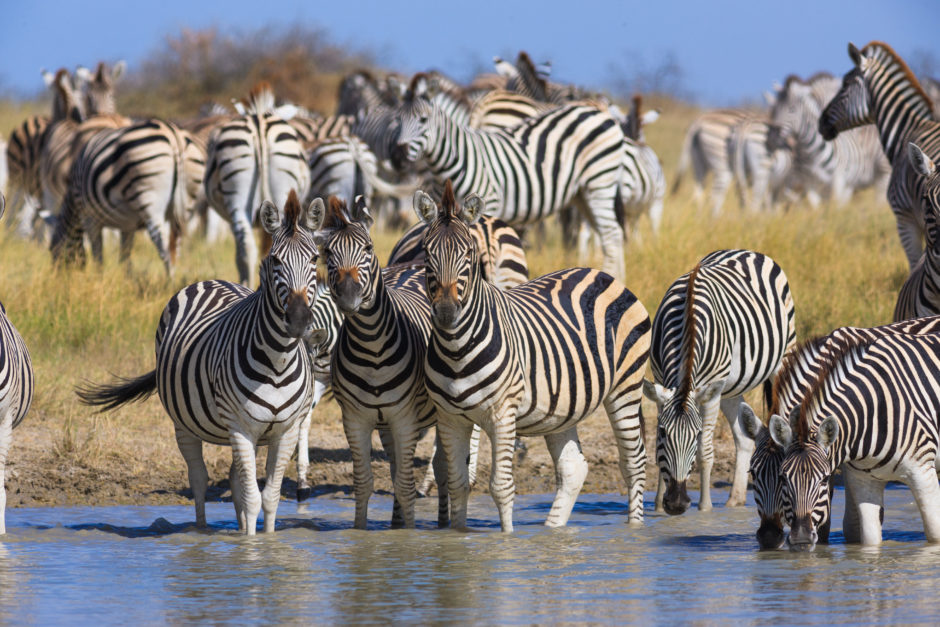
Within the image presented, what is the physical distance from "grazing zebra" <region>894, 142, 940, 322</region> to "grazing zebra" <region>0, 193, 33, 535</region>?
5309 millimetres

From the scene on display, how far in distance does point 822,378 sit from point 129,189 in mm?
7945

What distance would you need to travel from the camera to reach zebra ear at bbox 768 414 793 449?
602 centimetres

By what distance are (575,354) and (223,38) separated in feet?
113

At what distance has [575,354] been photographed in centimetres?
725

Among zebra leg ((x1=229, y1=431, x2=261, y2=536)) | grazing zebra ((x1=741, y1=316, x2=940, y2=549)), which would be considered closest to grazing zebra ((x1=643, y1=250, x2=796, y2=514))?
grazing zebra ((x1=741, y1=316, x2=940, y2=549))

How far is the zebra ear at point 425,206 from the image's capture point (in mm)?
6918

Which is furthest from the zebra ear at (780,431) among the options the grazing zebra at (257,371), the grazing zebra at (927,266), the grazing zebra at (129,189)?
the grazing zebra at (129,189)

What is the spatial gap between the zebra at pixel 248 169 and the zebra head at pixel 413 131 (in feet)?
4.53

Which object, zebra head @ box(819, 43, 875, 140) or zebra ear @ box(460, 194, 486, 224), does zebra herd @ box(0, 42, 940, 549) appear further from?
zebra head @ box(819, 43, 875, 140)

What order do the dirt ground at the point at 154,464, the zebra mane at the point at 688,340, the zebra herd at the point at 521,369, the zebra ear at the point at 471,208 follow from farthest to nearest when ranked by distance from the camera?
the dirt ground at the point at 154,464, the zebra mane at the point at 688,340, the zebra ear at the point at 471,208, the zebra herd at the point at 521,369

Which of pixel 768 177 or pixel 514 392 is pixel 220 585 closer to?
pixel 514 392

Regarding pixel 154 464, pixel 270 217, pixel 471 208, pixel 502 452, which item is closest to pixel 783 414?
pixel 502 452

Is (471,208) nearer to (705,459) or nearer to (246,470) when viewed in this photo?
(246,470)

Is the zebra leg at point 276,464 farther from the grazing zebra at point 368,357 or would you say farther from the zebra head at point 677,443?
the zebra head at point 677,443
